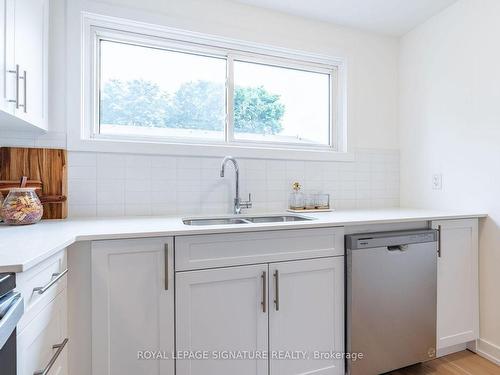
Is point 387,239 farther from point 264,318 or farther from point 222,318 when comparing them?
point 222,318

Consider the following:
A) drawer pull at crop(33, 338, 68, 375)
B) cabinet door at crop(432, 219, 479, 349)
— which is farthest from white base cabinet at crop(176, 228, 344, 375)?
cabinet door at crop(432, 219, 479, 349)

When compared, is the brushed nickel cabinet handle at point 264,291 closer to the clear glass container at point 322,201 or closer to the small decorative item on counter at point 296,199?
the small decorative item on counter at point 296,199

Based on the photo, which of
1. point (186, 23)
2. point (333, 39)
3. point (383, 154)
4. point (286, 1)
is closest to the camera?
point (186, 23)

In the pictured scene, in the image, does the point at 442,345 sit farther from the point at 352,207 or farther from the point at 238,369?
the point at 238,369

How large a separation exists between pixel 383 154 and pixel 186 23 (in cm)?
184

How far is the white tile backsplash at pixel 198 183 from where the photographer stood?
1.69 metres

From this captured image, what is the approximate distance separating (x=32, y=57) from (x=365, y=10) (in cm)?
213

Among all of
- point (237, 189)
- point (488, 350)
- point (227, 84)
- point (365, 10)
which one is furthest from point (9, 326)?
point (365, 10)

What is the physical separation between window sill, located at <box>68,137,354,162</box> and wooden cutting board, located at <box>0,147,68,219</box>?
0.37 ft

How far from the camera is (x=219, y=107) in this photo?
2.08 metres

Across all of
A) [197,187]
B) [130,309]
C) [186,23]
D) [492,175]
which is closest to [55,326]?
[130,309]

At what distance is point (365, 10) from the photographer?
2.10 metres

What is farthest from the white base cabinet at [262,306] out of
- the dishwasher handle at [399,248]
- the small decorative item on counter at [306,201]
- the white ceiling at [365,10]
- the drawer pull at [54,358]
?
the white ceiling at [365,10]

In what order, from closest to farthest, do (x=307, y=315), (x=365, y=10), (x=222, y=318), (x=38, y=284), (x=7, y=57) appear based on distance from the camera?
(x=38, y=284)
(x=7, y=57)
(x=222, y=318)
(x=307, y=315)
(x=365, y=10)
